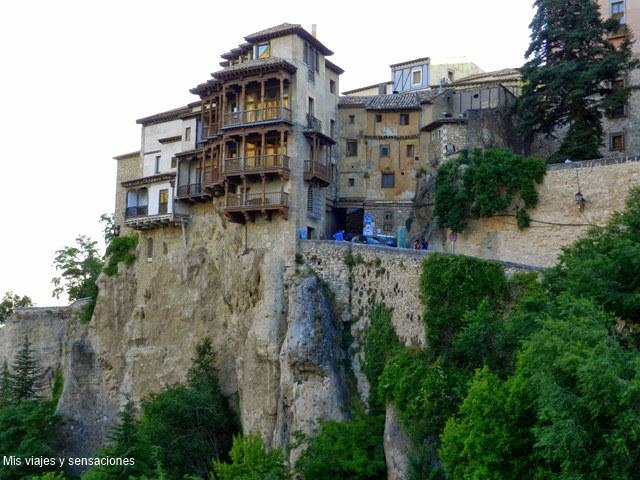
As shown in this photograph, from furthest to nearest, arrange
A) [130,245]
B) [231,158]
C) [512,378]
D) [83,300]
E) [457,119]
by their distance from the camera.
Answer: [83,300], [130,245], [457,119], [231,158], [512,378]

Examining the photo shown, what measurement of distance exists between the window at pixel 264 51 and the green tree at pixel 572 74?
1374 centimetres

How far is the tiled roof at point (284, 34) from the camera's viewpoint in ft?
154

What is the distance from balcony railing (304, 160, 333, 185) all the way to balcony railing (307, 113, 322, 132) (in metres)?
1.91

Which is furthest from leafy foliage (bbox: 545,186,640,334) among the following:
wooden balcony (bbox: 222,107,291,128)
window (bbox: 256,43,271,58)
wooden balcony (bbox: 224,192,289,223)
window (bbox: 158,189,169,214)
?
window (bbox: 158,189,169,214)

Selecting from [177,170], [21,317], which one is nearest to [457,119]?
[177,170]

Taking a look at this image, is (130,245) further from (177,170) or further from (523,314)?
(523,314)

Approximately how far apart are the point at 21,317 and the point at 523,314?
4437 centimetres

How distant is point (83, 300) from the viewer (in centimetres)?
5959

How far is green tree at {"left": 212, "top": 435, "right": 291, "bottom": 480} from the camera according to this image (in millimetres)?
31828

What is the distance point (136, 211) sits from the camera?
5403 cm

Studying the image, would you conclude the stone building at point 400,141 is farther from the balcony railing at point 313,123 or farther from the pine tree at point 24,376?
the pine tree at point 24,376

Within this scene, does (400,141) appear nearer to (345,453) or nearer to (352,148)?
(352,148)

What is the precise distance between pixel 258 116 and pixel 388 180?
9537 mm

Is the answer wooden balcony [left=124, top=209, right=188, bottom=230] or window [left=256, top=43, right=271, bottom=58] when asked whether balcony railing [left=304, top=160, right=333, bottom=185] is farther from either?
wooden balcony [left=124, top=209, right=188, bottom=230]
